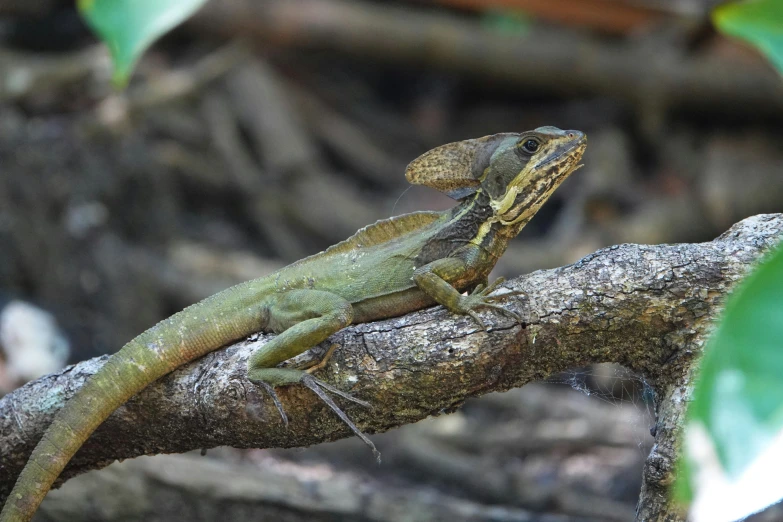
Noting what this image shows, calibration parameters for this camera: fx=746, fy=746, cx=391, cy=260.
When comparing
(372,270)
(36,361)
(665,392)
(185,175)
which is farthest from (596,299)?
(185,175)

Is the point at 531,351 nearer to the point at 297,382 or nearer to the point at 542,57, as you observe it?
the point at 297,382

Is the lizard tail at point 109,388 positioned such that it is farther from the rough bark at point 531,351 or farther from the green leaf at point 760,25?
the green leaf at point 760,25

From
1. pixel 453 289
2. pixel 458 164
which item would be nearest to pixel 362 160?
pixel 458 164

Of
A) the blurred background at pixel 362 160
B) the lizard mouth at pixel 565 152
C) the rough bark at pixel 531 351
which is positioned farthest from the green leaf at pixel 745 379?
the blurred background at pixel 362 160

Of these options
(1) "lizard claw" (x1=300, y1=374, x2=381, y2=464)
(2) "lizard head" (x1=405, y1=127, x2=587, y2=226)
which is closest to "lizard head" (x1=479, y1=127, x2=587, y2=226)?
(2) "lizard head" (x1=405, y1=127, x2=587, y2=226)

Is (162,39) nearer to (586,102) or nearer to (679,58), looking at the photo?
(586,102)
